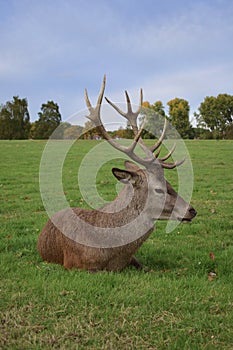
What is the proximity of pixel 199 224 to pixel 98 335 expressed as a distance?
4.62 m

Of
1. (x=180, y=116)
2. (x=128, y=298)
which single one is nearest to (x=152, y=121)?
(x=128, y=298)

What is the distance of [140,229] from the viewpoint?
4855 mm

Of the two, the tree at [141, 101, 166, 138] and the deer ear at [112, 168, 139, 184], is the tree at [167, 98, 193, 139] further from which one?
the deer ear at [112, 168, 139, 184]

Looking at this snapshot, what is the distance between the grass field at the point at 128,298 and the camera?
10.7ft

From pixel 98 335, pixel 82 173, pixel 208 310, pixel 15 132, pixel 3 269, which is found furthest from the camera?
pixel 15 132

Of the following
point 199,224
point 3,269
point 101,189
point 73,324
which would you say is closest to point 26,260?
point 3,269

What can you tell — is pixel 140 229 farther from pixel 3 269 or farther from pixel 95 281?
pixel 3 269

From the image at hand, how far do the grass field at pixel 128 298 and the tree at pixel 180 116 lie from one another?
140 feet

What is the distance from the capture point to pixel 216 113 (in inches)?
2584

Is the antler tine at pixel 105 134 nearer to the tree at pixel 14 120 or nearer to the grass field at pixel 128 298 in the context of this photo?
the grass field at pixel 128 298

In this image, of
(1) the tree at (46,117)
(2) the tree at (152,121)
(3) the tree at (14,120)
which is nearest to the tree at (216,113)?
(1) the tree at (46,117)

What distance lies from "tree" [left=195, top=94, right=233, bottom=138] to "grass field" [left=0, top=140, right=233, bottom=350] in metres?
54.7

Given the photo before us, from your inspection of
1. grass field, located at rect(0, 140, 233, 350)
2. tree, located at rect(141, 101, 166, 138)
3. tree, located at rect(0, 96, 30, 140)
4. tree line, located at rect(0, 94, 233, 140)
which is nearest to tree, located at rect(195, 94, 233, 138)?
tree line, located at rect(0, 94, 233, 140)

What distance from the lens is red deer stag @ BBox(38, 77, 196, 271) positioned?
4.75 meters
